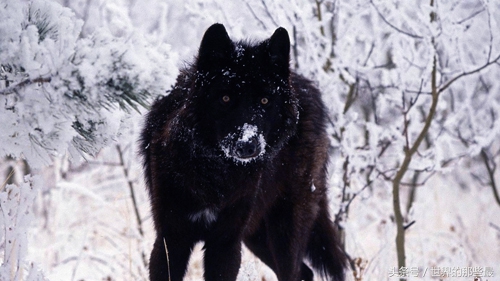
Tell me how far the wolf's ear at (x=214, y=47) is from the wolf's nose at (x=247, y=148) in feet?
1.90

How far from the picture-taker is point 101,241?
340 inches

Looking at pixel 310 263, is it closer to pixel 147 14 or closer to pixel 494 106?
pixel 494 106

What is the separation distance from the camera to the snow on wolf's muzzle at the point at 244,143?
9.59ft

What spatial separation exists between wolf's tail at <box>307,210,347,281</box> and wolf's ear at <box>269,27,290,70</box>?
1.70 meters

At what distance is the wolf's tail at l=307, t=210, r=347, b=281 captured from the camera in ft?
14.5

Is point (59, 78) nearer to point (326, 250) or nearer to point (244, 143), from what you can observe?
point (244, 143)

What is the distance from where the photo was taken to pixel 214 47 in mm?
3150

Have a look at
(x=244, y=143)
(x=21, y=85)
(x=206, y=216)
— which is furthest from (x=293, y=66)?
(x=21, y=85)

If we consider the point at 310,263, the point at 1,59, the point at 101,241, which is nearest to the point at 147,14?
the point at 101,241

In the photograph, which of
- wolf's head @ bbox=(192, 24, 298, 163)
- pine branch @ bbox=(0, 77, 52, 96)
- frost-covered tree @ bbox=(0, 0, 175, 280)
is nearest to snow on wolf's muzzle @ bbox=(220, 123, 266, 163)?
wolf's head @ bbox=(192, 24, 298, 163)

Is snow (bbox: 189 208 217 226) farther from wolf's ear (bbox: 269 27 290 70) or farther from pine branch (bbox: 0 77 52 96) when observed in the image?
pine branch (bbox: 0 77 52 96)

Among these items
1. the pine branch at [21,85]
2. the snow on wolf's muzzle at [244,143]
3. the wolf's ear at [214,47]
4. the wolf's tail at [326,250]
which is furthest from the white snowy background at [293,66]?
the snow on wolf's muzzle at [244,143]

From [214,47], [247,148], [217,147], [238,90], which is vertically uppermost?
[214,47]

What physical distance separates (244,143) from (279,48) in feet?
2.47
